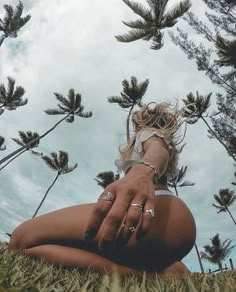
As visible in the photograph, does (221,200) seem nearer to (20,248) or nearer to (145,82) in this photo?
(145,82)

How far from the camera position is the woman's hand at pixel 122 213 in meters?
1.04

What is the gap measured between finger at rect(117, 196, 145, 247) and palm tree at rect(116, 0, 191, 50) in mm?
23167

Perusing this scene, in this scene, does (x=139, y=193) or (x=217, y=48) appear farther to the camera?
(x=217, y=48)

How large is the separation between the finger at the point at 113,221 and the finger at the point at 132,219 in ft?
0.05

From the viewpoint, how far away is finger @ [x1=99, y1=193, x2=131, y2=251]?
3.38ft

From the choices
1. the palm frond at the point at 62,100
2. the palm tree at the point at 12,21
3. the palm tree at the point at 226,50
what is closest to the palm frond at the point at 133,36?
the palm tree at the point at 226,50

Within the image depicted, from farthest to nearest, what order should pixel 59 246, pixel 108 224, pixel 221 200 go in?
pixel 221 200 < pixel 59 246 < pixel 108 224

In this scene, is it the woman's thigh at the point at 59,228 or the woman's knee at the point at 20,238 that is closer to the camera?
the woman's thigh at the point at 59,228

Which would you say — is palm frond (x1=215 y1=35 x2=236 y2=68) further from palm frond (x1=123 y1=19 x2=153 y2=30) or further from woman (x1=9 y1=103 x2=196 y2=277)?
woman (x1=9 y1=103 x2=196 y2=277)

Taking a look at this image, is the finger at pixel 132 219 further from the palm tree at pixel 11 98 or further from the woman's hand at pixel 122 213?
the palm tree at pixel 11 98

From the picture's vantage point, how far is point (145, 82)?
107 feet

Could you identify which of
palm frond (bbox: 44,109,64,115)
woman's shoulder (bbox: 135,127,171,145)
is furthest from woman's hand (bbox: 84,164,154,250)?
palm frond (bbox: 44,109,64,115)

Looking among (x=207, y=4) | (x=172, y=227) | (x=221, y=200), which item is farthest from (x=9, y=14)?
(x=172, y=227)

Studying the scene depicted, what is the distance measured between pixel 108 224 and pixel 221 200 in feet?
134
